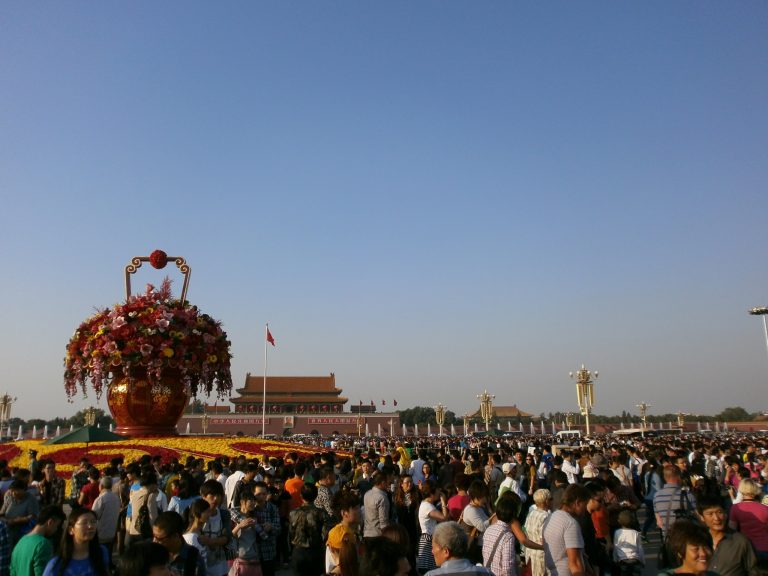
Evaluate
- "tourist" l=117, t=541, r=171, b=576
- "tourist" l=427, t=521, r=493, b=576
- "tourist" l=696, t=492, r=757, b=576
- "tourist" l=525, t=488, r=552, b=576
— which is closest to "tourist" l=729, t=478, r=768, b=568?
"tourist" l=696, t=492, r=757, b=576

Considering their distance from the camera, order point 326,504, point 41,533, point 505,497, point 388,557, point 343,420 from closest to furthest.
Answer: point 388,557 → point 41,533 → point 505,497 → point 326,504 → point 343,420

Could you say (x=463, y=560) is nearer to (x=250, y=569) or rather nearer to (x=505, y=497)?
(x=505, y=497)

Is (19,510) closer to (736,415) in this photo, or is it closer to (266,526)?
(266,526)

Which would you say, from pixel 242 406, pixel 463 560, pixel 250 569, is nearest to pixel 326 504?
pixel 250 569

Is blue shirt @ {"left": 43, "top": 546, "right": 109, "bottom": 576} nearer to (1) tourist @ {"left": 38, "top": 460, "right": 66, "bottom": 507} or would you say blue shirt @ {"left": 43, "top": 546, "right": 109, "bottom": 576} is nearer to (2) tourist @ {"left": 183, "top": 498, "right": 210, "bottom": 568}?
(2) tourist @ {"left": 183, "top": 498, "right": 210, "bottom": 568}

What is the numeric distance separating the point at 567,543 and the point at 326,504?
2.80 m

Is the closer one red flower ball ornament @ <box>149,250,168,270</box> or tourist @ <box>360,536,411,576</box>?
tourist @ <box>360,536,411,576</box>

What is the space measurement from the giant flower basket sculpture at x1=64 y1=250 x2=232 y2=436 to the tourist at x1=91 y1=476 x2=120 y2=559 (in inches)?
329

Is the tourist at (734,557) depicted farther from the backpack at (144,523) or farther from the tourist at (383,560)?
the backpack at (144,523)

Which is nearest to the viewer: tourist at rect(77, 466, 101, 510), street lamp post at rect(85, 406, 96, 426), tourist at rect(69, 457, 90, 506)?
tourist at rect(77, 466, 101, 510)

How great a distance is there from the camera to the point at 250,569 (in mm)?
5012

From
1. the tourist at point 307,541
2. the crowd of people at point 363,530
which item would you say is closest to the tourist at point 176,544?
the crowd of people at point 363,530

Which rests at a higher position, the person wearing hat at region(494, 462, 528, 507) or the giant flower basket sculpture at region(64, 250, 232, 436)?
the giant flower basket sculpture at region(64, 250, 232, 436)

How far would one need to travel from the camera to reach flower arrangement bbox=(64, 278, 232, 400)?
577 inches
